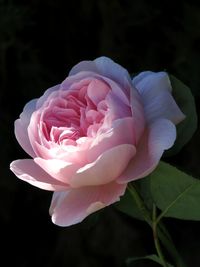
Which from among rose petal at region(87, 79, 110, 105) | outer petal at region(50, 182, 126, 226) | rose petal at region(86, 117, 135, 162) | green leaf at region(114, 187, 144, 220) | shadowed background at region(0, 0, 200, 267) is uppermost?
rose petal at region(87, 79, 110, 105)

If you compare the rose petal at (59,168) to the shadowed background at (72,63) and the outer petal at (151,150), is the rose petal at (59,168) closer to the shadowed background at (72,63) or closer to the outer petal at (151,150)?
the outer petal at (151,150)

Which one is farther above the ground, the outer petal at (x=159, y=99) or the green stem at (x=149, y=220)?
the outer petal at (x=159, y=99)

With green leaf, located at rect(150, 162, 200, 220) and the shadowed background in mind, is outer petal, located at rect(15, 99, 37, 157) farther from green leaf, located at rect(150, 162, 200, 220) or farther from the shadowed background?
the shadowed background

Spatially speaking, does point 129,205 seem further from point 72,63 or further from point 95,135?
point 72,63

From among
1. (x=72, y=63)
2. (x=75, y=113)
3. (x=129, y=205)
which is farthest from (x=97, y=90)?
(x=72, y=63)

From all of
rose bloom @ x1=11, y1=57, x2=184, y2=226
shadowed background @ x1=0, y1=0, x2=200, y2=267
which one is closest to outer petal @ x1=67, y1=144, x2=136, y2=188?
rose bloom @ x1=11, y1=57, x2=184, y2=226

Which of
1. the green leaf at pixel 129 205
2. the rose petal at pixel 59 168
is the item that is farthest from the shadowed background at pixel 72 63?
the rose petal at pixel 59 168

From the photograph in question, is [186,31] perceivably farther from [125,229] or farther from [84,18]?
[125,229]
